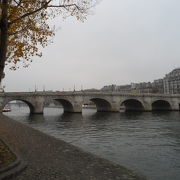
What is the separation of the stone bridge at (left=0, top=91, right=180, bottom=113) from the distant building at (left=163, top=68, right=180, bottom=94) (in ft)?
176

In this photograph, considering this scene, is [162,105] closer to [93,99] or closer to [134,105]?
[134,105]

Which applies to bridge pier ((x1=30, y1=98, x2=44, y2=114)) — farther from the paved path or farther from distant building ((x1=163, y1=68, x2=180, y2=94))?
distant building ((x1=163, y1=68, x2=180, y2=94))

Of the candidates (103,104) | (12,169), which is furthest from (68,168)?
(103,104)

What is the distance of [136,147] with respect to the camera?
542 inches

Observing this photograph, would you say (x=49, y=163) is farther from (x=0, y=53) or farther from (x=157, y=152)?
(x=157, y=152)

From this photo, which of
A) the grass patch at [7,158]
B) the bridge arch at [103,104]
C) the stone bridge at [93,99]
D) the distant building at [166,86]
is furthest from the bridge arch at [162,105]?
the grass patch at [7,158]

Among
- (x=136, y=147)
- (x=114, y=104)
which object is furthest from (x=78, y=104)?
(x=136, y=147)

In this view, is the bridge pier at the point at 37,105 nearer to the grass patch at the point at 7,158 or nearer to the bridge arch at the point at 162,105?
the grass patch at the point at 7,158

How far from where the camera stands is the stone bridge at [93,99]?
47.2 m

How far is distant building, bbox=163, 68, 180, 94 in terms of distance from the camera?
115544 millimetres

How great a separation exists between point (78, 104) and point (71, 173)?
4583cm

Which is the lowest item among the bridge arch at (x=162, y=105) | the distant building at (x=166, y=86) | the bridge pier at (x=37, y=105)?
the bridge arch at (x=162, y=105)

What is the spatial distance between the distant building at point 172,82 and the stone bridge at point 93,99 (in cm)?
5365

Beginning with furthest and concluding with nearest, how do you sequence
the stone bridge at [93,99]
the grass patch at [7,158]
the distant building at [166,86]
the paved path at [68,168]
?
the distant building at [166,86], the stone bridge at [93,99], the grass patch at [7,158], the paved path at [68,168]
